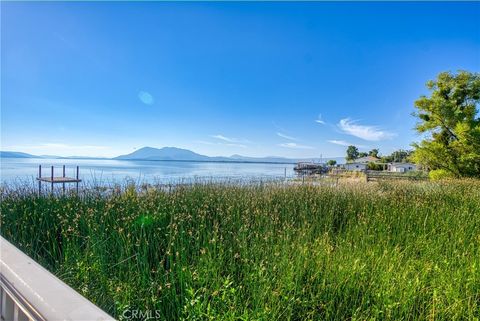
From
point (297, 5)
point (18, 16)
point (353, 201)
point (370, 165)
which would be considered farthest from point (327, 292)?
point (370, 165)

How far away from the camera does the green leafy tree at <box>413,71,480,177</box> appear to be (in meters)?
12.9

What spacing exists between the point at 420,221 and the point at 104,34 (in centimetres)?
721

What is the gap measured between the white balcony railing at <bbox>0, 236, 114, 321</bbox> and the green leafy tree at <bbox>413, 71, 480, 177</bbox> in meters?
15.6

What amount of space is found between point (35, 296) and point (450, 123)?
55.1 ft

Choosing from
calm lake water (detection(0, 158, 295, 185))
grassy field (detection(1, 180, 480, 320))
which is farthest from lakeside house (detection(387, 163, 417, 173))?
grassy field (detection(1, 180, 480, 320))

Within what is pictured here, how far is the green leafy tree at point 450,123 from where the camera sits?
12945 mm

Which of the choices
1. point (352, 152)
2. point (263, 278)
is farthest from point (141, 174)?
point (352, 152)

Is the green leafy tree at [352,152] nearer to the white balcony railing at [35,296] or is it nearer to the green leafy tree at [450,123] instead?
the green leafy tree at [450,123]

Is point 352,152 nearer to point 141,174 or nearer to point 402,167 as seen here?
point 402,167

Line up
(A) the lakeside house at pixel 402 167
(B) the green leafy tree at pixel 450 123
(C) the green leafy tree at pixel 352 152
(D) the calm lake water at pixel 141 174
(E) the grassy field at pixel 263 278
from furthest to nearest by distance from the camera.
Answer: (C) the green leafy tree at pixel 352 152, (A) the lakeside house at pixel 402 167, (B) the green leafy tree at pixel 450 123, (D) the calm lake water at pixel 141 174, (E) the grassy field at pixel 263 278

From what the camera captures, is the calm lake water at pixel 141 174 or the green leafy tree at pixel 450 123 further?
the green leafy tree at pixel 450 123

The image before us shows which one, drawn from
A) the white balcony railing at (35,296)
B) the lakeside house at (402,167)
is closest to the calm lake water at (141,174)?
A: the white balcony railing at (35,296)

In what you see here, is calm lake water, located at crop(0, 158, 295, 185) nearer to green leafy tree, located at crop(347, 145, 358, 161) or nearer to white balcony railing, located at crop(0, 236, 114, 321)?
white balcony railing, located at crop(0, 236, 114, 321)

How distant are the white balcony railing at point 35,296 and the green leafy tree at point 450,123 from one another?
15.6 meters
